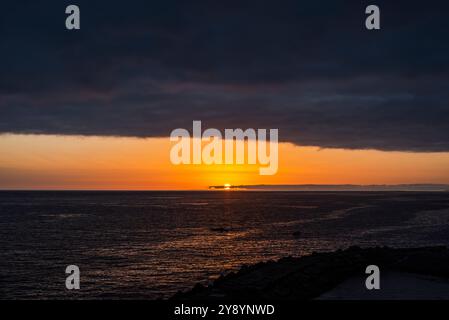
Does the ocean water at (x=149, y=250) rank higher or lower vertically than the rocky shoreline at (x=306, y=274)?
lower

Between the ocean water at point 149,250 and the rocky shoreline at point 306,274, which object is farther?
the ocean water at point 149,250

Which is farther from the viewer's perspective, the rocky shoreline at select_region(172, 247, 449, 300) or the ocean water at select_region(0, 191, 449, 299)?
the ocean water at select_region(0, 191, 449, 299)

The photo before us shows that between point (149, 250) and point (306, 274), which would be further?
point (149, 250)

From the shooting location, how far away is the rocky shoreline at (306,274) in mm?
27516

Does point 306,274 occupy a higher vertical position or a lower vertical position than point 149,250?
higher

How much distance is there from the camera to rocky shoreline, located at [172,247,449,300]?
27516 millimetres

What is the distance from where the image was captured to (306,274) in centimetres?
3234

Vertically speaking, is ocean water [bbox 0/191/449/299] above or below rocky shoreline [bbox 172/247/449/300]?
below

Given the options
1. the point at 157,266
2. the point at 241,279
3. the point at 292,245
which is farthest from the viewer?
the point at 292,245

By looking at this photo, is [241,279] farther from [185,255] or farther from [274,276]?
[185,255]
